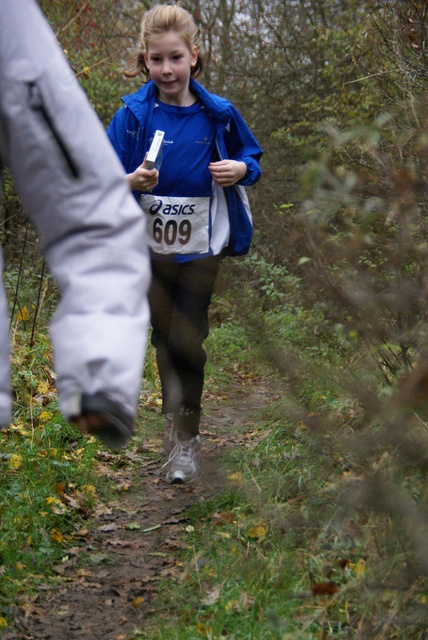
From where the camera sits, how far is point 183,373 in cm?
420

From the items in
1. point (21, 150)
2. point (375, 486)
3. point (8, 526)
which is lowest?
point (8, 526)

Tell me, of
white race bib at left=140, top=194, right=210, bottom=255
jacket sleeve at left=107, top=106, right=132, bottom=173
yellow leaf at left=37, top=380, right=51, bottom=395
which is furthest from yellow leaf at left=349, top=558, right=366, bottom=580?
yellow leaf at left=37, top=380, right=51, bottom=395

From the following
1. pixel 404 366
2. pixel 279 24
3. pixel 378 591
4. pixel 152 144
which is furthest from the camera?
pixel 279 24

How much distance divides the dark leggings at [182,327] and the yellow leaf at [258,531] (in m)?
0.98

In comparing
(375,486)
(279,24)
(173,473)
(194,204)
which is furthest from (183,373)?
(279,24)

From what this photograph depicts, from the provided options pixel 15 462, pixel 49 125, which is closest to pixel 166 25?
pixel 15 462

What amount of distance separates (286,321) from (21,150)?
535cm

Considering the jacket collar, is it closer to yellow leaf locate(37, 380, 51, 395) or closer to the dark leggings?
the dark leggings

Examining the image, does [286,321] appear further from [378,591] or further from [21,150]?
[21,150]

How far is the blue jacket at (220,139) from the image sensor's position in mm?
3906

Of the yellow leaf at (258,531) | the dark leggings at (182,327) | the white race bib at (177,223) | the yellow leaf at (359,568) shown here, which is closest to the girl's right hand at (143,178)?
the white race bib at (177,223)

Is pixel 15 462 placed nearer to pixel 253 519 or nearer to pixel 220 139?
pixel 253 519

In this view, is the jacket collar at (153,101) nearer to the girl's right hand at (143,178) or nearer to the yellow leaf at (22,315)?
the girl's right hand at (143,178)

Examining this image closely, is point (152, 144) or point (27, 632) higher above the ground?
point (152, 144)
